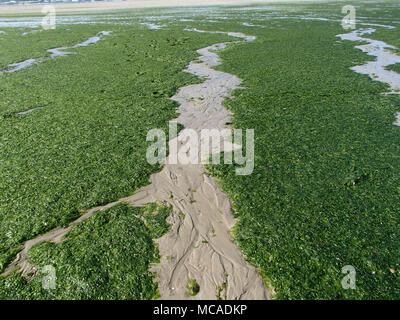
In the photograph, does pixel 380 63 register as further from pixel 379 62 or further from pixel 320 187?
pixel 320 187

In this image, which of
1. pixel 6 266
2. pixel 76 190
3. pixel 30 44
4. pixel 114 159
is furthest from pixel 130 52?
pixel 6 266

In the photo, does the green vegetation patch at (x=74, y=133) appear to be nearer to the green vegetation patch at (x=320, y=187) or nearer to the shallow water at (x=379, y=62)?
the green vegetation patch at (x=320, y=187)

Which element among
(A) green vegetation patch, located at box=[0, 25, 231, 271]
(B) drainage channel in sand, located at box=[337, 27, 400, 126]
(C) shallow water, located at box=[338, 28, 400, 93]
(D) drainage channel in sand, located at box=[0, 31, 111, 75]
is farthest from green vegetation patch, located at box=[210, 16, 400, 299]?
(D) drainage channel in sand, located at box=[0, 31, 111, 75]

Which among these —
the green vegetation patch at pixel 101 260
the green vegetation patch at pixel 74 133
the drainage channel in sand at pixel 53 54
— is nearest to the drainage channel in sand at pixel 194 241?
the green vegetation patch at pixel 101 260

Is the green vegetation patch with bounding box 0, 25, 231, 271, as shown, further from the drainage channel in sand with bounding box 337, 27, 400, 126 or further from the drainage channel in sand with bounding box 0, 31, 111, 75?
the drainage channel in sand with bounding box 337, 27, 400, 126

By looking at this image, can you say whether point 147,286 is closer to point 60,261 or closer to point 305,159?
point 60,261

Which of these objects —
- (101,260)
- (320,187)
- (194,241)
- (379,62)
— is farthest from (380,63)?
(101,260)
